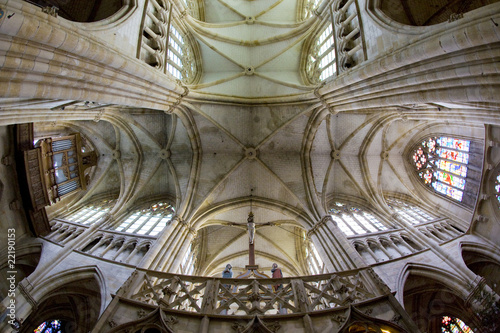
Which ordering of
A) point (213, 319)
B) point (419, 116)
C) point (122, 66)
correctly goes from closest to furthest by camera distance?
point (213, 319) → point (122, 66) → point (419, 116)

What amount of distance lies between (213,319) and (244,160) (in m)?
11.5

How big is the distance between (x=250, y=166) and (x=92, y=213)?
927cm

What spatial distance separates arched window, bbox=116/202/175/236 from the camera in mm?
13352

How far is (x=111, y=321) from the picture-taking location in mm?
6152

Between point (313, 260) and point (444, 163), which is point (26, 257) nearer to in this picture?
point (313, 260)

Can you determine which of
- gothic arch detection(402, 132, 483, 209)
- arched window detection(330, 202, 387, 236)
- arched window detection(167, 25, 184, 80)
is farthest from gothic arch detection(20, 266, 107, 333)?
gothic arch detection(402, 132, 483, 209)

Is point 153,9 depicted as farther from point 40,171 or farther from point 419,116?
point 419,116

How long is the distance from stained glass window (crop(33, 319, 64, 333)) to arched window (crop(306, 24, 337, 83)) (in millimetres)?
16491

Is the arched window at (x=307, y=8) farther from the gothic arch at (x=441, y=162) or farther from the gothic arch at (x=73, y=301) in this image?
the gothic arch at (x=73, y=301)

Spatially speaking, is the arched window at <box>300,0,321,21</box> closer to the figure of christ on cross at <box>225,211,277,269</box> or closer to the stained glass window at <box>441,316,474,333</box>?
the figure of christ on cross at <box>225,211,277,269</box>

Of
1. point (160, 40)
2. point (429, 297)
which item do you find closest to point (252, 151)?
point (160, 40)

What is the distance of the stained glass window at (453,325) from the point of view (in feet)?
32.2

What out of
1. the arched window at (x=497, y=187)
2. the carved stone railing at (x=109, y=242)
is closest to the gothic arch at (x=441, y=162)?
the arched window at (x=497, y=187)

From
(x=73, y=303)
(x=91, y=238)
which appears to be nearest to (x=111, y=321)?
(x=73, y=303)
